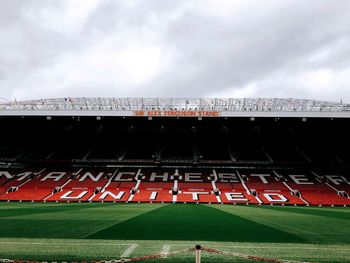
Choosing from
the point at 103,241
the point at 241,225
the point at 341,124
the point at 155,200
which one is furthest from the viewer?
the point at 341,124

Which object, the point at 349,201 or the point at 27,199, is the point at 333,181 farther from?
the point at 27,199

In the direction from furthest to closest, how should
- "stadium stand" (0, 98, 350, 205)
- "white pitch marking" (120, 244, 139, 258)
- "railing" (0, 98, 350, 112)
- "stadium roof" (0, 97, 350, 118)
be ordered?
"railing" (0, 98, 350, 112)
"stadium roof" (0, 97, 350, 118)
"stadium stand" (0, 98, 350, 205)
"white pitch marking" (120, 244, 139, 258)

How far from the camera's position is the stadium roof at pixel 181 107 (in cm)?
3344

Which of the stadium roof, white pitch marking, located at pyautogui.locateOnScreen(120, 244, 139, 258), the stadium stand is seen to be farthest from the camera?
the stadium roof

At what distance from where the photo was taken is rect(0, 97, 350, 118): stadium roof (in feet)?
110

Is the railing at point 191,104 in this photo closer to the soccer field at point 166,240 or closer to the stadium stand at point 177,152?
the stadium stand at point 177,152

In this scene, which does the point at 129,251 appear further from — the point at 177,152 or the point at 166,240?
the point at 177,152

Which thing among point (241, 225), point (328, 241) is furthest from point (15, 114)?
point (328, 241)

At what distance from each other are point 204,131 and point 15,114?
22243 millimetres

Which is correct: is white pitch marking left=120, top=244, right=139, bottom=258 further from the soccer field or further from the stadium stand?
the stadium stand

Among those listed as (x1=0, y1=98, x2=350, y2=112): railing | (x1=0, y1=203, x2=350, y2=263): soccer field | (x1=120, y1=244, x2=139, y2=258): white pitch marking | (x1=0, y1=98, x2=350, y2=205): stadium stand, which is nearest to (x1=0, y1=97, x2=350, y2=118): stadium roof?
(x1=0, y1=98, x2=350, y2=112): railing

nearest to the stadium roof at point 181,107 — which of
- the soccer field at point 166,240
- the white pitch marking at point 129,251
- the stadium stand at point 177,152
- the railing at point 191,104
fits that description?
the railing at point 191,104

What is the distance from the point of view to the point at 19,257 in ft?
23.5

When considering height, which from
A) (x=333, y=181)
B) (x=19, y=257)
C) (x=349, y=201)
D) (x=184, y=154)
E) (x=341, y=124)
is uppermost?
(x=341, y=124)
